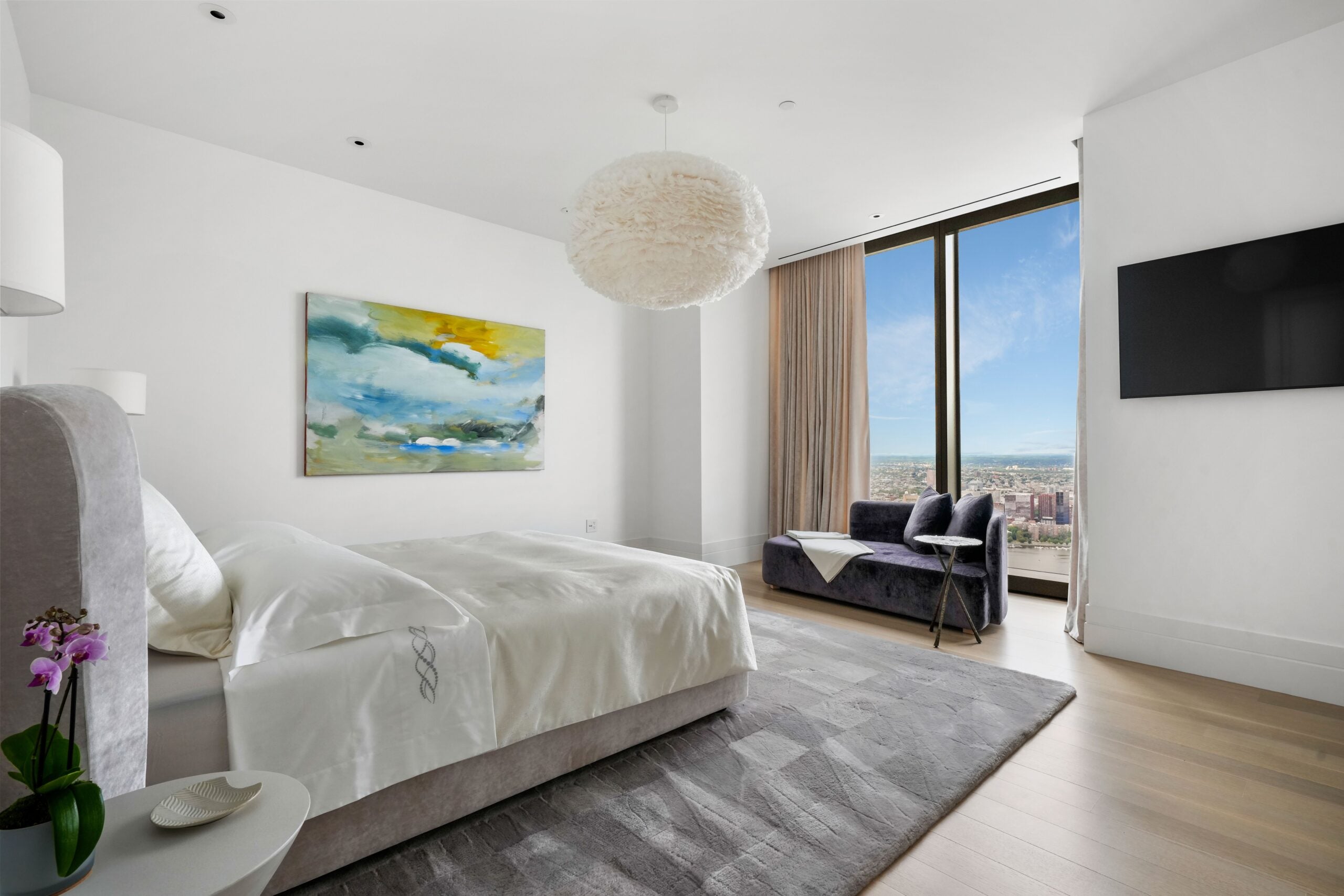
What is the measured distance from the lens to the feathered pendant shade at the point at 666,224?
7.84 ft

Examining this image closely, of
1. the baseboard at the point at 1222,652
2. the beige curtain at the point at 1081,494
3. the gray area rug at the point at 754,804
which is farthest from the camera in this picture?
the beige curtain at the point at 1081,494

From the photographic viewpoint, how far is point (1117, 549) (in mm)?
3256

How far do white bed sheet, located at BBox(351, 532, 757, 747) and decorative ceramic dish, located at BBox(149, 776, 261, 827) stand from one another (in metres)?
0.84

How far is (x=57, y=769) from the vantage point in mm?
773

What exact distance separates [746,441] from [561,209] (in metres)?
2.59

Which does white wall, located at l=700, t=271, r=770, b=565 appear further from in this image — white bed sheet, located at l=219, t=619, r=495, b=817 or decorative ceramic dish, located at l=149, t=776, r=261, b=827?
decorative ceramic dish, located at l=149, t=776, r=261, b=827

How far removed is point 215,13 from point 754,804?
3523mm

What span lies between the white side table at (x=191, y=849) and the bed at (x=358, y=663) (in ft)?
0.54

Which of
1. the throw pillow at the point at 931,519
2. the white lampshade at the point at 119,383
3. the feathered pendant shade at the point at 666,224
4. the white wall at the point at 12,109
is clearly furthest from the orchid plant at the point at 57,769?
the throw pillow at the point at 931,519

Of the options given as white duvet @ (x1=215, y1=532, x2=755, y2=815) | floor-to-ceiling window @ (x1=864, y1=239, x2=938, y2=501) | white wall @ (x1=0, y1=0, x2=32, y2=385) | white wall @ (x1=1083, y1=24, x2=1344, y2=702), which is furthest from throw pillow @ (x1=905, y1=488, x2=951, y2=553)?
white wall @ (x1=0, y1=0, x2=32, y2=385)

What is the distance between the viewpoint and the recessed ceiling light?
247cm

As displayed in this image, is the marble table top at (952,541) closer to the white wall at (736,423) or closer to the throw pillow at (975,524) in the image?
the throw pillow at (975,524)

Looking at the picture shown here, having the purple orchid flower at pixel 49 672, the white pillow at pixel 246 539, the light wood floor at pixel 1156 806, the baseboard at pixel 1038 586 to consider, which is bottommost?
the light wood floor at pixel 1156 806

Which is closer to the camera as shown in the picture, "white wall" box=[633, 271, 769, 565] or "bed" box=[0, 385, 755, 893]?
"bed" box=[0, 385, 755, 893]
